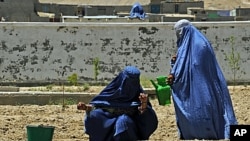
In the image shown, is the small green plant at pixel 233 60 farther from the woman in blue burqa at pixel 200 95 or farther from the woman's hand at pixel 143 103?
the woman's hand at pixel 143 103

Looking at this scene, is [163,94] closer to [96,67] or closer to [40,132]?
[96,67]

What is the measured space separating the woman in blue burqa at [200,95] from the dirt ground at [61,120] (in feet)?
3.97

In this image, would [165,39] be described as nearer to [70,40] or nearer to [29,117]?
[70,40]

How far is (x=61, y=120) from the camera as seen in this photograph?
914 centimetres

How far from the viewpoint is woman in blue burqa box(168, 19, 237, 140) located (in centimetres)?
625

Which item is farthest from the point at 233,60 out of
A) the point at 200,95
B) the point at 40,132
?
the point at 40,132

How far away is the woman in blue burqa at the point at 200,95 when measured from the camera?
6.25 metres

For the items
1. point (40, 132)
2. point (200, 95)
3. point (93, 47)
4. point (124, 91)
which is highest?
point (124, 91)

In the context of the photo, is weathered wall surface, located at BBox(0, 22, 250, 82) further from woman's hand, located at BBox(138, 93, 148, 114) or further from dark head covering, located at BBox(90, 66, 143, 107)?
woman's hand, located at BBox(138, 93, 148, 114)

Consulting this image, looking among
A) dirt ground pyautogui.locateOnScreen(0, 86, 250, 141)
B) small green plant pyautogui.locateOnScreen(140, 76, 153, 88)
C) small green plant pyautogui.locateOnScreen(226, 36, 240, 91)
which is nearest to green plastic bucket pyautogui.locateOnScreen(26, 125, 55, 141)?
dirt ground pyautogui.locateOnScreen(0, 86, 250, 141)

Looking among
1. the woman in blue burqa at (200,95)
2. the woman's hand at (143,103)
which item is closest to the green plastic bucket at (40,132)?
the woman's hand at (143,103)

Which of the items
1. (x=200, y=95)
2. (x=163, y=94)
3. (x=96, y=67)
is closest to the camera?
(x=200, y=95)

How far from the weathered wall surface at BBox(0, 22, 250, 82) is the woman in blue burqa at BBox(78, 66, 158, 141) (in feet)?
27.5

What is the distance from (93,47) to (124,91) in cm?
855
